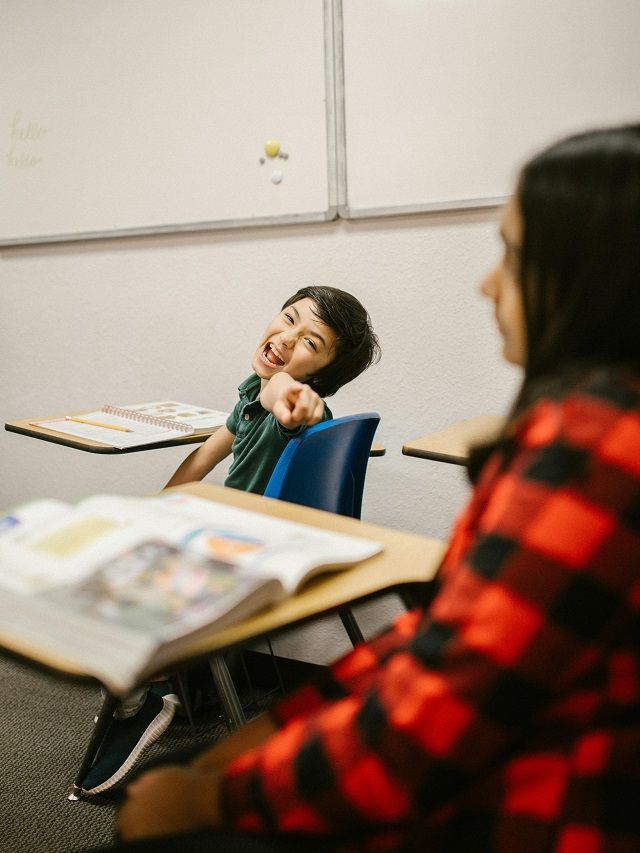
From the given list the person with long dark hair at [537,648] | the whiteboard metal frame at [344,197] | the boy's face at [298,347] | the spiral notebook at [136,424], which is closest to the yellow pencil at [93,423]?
the spiral notebook at [136,424]

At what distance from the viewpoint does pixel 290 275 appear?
7.63ft

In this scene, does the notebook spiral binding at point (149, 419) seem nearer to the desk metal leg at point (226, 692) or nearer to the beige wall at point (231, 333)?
the beige wall at point (231, 333)

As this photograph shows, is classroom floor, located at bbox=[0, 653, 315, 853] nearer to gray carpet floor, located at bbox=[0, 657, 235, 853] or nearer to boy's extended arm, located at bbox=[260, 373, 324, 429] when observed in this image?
gray carpet floor, located at bbox=[0, 657, 235, 853]

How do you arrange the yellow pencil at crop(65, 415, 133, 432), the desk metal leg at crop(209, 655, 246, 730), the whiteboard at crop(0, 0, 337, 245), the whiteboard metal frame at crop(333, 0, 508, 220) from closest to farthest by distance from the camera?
the desk metal leg at crop(209, 655, 246, 730) < the yellow pencil at crop(65, 415, 133, 432) < the whiteboard metal frame at crop(333, 0, 508, 220) < the whiteboard at crop(0, 0, 337, 245)

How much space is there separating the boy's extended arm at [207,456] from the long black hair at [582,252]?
1369 millimetres

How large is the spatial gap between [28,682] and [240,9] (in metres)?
2.11

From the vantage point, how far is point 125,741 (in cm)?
180

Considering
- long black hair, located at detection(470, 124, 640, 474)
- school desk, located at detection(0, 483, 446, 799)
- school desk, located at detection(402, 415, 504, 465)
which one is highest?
long black hair, located at detection(470, 124, 640, 474)

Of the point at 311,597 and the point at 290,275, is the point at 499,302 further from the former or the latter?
the point at 290,275

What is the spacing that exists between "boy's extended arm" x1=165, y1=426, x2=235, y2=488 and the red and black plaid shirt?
4.60 ft

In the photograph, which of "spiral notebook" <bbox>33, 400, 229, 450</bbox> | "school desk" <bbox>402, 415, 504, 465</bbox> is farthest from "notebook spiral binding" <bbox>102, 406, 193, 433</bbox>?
"school desk" <bbox>402, 415, 504, 465</bbox>

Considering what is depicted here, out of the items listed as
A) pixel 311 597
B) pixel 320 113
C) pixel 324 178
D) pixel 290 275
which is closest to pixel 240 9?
pixel 320 113

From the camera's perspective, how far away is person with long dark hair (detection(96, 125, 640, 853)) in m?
0.53

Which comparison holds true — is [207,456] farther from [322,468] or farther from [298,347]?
[322,468]
